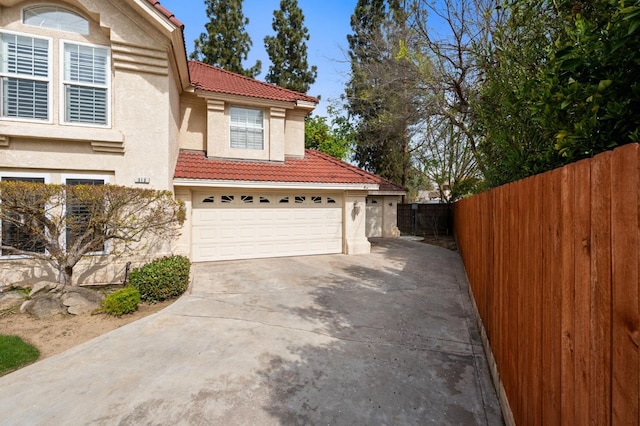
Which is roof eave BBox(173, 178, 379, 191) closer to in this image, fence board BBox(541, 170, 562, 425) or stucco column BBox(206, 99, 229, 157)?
stucco column BBox(206, 99, 229, 157)

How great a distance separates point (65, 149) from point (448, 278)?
1038 cm

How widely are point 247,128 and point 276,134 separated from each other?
111 cm

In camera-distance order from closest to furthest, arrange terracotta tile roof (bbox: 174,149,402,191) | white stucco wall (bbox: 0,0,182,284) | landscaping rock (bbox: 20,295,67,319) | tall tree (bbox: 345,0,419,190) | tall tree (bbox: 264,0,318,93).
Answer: landscaping rock (bbox: 20,295,67,319), white stucco wall (bbox: 0,0,182,284), terracotta tile roof (bbox: 174,149,402,191), tall tree (bbox: 345,0,419,190), tall tree (bbox: 264,0,318,93)

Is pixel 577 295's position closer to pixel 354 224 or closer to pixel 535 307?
pixel 535 307

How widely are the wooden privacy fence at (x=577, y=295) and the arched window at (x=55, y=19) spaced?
10273 mm

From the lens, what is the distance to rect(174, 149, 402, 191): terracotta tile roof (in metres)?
10.1

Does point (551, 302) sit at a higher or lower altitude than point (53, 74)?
lower

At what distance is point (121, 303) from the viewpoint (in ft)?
19.1

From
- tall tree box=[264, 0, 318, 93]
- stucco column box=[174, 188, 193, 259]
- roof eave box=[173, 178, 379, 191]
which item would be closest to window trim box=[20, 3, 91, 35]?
roof eave box=[173, 178, 379, 191]

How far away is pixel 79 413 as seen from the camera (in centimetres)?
319

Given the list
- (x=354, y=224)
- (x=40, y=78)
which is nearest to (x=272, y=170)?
(x=354, y=224)

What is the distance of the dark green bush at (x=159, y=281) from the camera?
6512mm

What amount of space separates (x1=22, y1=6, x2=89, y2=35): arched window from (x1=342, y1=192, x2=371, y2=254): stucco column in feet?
29.8

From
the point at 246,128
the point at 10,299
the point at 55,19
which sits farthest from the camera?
the point at 246,128
